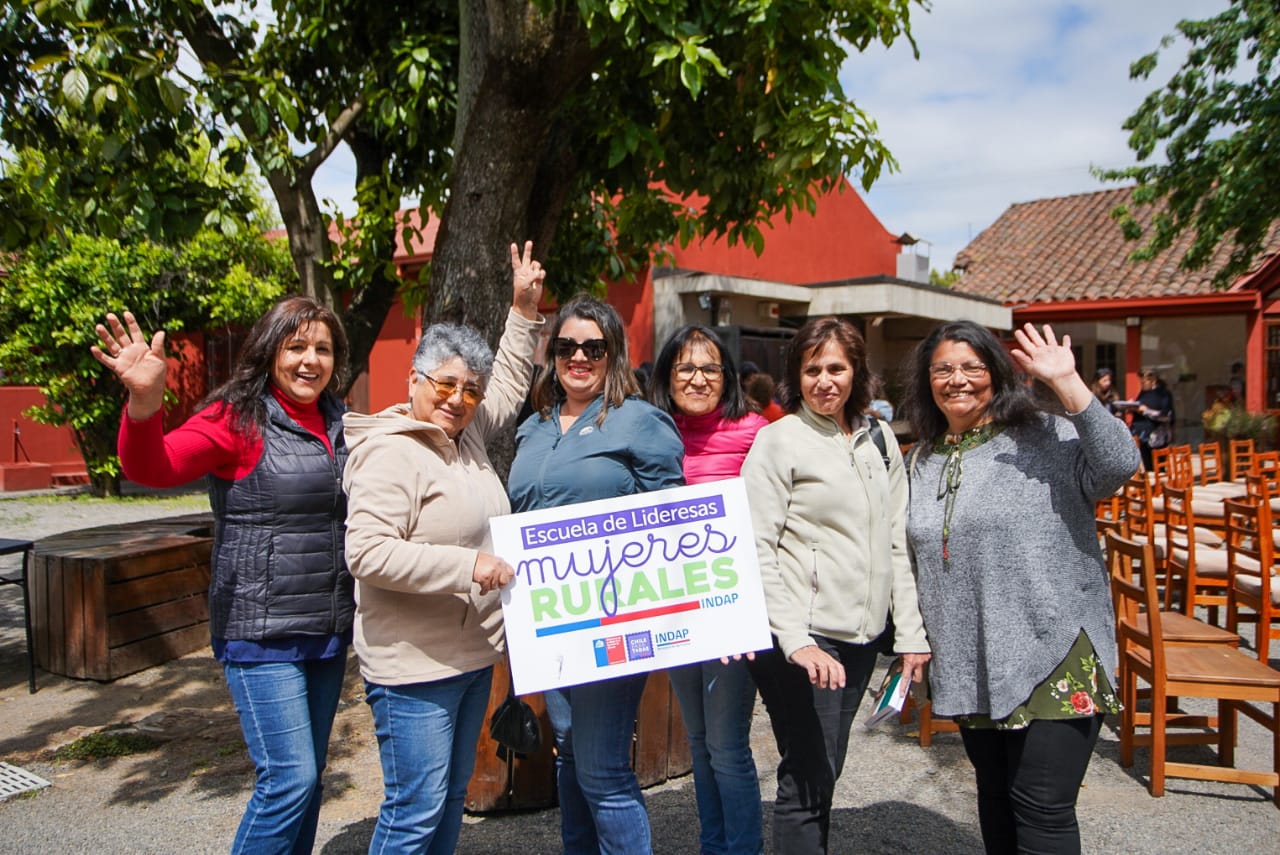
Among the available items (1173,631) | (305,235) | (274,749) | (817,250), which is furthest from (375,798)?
(817,250)

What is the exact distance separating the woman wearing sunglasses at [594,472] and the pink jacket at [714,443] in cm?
31

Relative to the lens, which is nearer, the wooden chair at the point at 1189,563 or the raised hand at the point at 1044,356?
the raised hand at the point at 1044,356

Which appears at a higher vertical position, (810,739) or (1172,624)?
(810,739)

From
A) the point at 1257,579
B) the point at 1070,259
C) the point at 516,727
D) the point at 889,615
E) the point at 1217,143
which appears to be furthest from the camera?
the point at 1070,259

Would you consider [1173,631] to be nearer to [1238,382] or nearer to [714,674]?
[714,674]

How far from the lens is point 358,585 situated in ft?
8.52

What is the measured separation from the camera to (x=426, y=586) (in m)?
2.38

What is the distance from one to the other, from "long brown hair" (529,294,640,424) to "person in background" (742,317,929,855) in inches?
17.7

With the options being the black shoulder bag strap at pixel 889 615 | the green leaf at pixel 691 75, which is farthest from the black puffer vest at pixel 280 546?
the green leaf at pixel 691 75

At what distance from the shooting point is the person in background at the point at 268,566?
100.0 inches

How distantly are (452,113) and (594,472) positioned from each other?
4.23m

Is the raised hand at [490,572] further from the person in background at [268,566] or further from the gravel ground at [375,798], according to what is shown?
the gravel ground at [375,798]

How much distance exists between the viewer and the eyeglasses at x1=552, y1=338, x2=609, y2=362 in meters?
2.88

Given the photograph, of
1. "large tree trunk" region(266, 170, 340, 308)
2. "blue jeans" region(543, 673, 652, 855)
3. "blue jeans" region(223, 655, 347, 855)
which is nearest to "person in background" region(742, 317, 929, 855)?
"blue jeans" region(543, 673, 652, 855)
